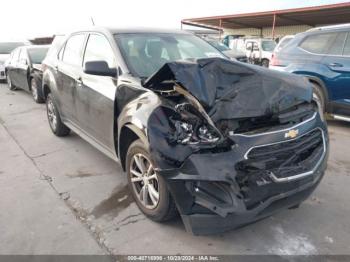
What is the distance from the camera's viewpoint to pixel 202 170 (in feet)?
7.66

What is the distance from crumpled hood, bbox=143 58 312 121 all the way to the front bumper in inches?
10.3

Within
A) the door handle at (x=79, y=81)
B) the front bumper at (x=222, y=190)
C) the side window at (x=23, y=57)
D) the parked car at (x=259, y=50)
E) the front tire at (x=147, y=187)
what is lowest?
the parked car at (x=259, y=50)

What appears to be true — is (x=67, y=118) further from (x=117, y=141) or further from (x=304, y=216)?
(x=304, y=216)

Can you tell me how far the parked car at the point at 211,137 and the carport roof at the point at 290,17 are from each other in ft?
65.6

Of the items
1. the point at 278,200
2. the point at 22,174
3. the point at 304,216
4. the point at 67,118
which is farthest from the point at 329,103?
the point at 22,174

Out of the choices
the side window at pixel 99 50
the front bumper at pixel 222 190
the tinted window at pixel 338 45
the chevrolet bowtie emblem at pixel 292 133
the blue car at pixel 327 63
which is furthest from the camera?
the tinted window at pixel 338 45

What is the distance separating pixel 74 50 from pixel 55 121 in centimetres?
150

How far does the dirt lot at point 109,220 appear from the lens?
109 inches

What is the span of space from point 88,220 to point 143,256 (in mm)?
796

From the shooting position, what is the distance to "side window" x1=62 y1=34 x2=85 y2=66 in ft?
14.8

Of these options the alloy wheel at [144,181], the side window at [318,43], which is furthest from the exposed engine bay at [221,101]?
the side window at [318,43]

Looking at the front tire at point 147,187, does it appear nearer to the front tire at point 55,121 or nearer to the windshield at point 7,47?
the front tire at point 55,121

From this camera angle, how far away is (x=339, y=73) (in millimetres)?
5824

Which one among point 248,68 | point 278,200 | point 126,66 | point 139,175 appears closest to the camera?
point 278,200
